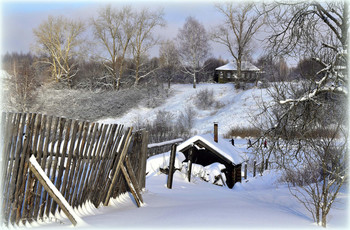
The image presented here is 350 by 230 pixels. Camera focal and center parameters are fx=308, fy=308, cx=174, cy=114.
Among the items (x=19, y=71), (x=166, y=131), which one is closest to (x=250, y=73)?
(x=166, y=131)

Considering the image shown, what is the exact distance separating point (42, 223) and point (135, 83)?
1241 inches

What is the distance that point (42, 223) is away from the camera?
386 cm

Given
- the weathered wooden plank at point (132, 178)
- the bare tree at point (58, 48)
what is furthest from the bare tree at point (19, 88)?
the weathered wooden plank at point (132, 178)

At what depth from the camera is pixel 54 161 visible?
3973 mm

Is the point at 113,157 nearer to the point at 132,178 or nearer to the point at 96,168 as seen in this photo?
the point at 96,168

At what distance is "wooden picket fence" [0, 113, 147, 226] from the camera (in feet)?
11.7

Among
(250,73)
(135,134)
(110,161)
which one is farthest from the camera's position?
(250,73)

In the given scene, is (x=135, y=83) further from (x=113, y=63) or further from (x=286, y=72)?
(x=286, y=72)

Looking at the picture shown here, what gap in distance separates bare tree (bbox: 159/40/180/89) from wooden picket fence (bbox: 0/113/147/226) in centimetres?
3298

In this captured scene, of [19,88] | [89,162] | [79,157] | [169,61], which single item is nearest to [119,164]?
[89,162]

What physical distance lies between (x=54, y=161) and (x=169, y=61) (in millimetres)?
35265

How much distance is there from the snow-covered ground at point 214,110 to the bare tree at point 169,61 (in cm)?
272

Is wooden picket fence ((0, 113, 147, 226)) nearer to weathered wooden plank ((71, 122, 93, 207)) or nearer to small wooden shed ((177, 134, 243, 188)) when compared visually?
weathered wooden plank ((71, 122, 93, 207))

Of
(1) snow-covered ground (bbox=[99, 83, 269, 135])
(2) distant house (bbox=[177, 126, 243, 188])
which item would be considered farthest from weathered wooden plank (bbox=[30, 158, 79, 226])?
(1) snow-covered ground (bbox=[99, 83, 269, 135])
